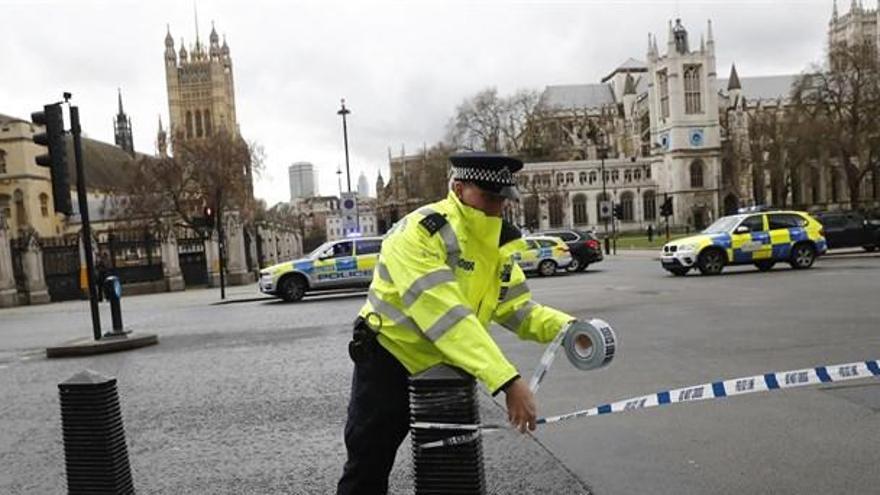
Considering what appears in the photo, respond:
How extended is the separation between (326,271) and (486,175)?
62.1 feet

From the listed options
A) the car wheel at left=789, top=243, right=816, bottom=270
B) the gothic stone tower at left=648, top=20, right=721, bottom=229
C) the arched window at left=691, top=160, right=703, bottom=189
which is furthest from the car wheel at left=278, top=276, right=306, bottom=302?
the arched window at left=691, top=160, right=703, bottom=189

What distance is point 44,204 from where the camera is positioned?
67500 mm

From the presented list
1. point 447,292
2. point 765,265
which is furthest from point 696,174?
point 447,292

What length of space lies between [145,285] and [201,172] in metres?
11.9

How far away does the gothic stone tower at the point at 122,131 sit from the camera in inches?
4163

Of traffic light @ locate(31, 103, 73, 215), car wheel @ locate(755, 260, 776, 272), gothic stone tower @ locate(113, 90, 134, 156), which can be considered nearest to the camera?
traffic light @ locate(31, 103, 73, 215)

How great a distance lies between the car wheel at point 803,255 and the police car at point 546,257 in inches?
298

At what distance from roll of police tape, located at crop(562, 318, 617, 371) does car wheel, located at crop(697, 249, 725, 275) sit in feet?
60.7

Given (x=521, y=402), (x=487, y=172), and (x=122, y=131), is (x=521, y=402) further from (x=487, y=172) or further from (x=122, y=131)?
(x=122, y=131)

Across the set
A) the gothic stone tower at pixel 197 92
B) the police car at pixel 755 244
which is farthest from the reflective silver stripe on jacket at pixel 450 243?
the gothic stone tower at pixel 197 92

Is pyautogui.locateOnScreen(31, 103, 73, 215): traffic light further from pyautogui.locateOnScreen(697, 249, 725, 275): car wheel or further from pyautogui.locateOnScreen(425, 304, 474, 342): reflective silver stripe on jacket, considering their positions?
pyautogui.locateOnScreen(697, 249, 725, 275): car wheel

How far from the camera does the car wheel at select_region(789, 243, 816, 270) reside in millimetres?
20234

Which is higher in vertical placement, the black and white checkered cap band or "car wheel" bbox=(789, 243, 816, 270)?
the black and white checkered cap band

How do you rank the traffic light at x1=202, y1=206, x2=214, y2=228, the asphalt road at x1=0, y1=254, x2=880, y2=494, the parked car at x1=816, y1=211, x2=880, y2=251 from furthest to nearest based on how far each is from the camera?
the parked car at x1=816, y1=211, x2=880, y2=251 → the traffic light at x1=202, y1=206, x2=214, y2=228 → the asphalt road at x1=0, y1=254, x2=880, y2=494
